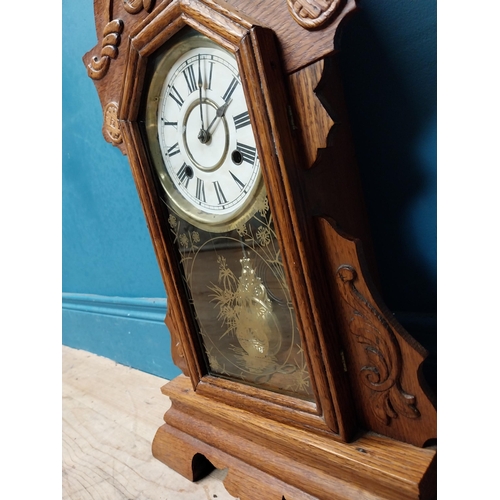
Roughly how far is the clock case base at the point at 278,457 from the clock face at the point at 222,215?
0.07m

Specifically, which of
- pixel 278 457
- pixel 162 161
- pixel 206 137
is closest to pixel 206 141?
pixel 206 137

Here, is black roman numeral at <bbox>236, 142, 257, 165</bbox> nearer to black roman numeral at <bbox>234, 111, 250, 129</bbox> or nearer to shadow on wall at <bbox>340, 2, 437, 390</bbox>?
black roman numeral at <bbox>234, 111, 250, 129</bbox>

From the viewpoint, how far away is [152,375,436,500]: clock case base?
537 millimetres

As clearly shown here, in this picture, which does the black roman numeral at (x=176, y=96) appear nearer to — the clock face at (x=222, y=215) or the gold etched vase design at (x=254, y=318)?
the clock face at (x=222, y=215)

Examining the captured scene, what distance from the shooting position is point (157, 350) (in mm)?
1178

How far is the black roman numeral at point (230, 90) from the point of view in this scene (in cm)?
55

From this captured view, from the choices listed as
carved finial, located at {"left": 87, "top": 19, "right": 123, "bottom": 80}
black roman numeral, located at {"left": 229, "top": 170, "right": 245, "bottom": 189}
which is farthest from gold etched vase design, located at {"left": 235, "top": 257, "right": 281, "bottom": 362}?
carved finial, located at {"left": 87, "top": 19, "right": 123, "bottom": 80}

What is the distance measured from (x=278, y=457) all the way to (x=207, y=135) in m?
0.48

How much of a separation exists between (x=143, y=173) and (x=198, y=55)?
0.21 m

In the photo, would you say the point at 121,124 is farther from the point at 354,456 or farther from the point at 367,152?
the point at 354,456

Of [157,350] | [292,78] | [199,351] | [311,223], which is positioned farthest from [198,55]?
[157,350]

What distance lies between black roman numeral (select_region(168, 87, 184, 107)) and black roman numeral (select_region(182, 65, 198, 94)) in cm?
2

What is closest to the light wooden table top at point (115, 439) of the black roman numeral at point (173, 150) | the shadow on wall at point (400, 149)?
the shadow on wall at point (400, 149)

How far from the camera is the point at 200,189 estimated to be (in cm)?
64
